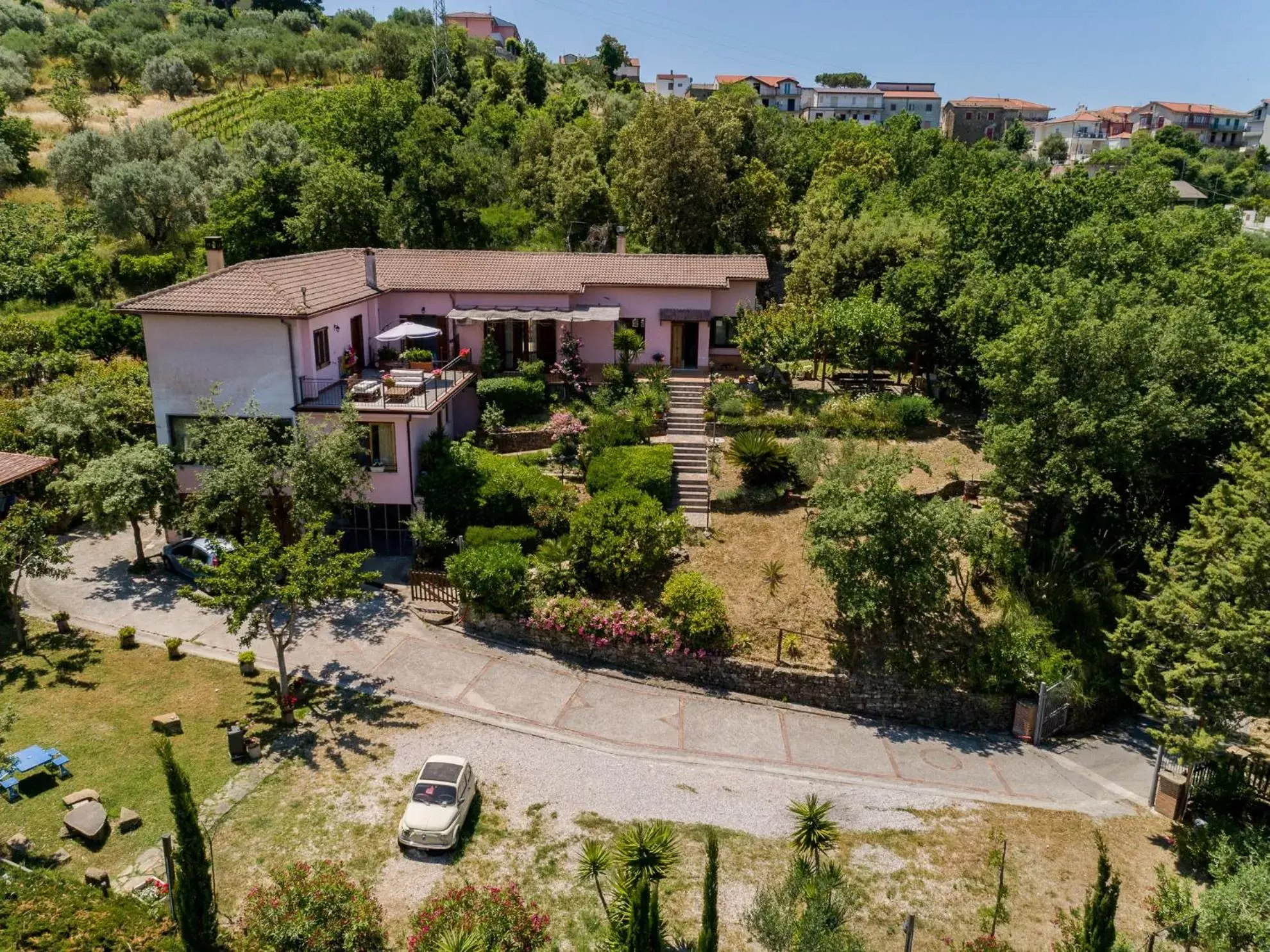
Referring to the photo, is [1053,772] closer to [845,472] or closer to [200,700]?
[845,472]

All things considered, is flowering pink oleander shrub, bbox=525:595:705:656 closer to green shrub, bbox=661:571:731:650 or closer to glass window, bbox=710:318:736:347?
green shrub, bbox=661:571:731:650

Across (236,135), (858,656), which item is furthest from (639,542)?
(236,135)

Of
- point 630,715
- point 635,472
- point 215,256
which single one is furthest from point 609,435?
point 215,256

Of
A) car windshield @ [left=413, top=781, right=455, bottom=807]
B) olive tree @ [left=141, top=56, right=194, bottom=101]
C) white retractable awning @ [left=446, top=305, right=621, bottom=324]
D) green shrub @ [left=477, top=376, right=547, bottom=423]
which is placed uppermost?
olive tree @ [left=141, top=56, right=194, bottom=101]

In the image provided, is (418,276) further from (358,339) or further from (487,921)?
(487,921)

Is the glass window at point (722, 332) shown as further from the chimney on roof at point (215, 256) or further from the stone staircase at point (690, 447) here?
the chimney on roof at point (215, 256)

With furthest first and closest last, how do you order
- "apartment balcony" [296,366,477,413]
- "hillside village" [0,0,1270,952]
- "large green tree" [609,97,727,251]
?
"large green tree" [609,97,727,251]
"apartment balcony" [296,366,477,413]
"hillside village" [0,0,1270,952]

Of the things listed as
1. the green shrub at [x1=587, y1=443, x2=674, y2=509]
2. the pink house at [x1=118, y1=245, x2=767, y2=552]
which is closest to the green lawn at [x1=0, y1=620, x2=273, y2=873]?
the pink house at [x1=118, y1=245, x2=767, y2=552]
